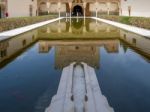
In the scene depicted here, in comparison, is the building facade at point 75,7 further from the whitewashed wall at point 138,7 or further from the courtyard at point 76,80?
the courtyard at point 76,80

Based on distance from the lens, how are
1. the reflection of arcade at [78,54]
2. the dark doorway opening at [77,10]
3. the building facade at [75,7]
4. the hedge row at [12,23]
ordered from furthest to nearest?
the dark doorway opening at [77,10], the building facade at [75,7], the hedge row at [12,23], the reflection of arcade at [78,54]

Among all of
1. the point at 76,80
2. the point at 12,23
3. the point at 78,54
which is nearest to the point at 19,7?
the point at 12,23

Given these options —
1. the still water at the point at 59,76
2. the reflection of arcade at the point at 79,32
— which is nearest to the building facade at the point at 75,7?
the reflection of arcade at the point at 79,32

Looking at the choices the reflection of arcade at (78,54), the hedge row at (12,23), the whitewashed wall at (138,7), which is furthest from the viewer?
the whitewashed wall at (138,7)

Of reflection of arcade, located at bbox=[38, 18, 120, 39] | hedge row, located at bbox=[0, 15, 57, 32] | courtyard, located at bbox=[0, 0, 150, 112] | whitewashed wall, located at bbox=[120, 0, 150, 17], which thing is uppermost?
whitewashed wall, located at bbox=[120, 0, 150, 17]

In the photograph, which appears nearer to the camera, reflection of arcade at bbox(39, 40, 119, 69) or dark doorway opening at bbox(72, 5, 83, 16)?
reflection of arcade at bbox(39, 40, 119, 69)

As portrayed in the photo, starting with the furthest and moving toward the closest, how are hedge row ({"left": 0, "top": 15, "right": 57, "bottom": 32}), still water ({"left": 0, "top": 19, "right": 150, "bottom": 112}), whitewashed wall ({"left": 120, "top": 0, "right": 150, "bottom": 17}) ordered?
1. whitewashed wall ({"left": 120, "top": 0, "right": 150, "bottom": 17})
2. hedge row ({"left": 0, "top": 15, "right": 57, "bottom": 32})
3. still water ({"left": 0, "top": 19, "right": 150, "bottom": 112})

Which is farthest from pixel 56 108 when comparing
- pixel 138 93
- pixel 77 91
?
pixel 138 93

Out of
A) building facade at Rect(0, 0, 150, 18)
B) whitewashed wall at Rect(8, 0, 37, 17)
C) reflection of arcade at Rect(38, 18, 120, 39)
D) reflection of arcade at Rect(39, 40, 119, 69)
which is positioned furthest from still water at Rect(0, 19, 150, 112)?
building facade at Rect(0, 0, 150, 18)

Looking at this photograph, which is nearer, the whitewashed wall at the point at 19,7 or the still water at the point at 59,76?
the still water at the point at 59,76

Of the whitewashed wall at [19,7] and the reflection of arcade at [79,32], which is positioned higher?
the whitewashed wall at [19,7]

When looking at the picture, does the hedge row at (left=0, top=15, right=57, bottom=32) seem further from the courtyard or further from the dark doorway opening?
the dark doorway opening

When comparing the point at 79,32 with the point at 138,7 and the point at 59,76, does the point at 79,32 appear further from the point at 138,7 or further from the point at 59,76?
the point at 138,7

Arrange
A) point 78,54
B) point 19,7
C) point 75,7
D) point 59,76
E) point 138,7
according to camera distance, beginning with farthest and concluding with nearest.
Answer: point 75,7
point 19,7
point 138,7
point 78,54
point 59,76
